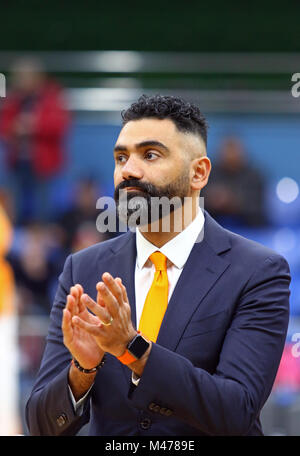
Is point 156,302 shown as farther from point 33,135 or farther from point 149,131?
point 33,135

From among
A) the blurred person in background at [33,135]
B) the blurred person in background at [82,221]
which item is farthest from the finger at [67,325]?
the blurred person in background at [33,135]

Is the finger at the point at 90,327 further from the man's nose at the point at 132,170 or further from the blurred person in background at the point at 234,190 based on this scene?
the blurred person in background at the point at 234,190

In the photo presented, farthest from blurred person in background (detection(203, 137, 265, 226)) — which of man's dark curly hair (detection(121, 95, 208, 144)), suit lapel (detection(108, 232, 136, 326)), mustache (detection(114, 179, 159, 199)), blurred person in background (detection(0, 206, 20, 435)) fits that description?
mustache (detection(114, 179, 159, 199))

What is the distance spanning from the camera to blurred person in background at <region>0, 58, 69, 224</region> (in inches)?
243

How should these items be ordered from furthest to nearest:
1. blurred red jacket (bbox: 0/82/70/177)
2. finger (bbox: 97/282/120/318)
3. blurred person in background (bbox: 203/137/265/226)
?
blurred red jacket (bbox: 0/82/70/177) < blurred person in background (bbox: 203/137/265/226) < finger (bbox: 97/282/120/318)

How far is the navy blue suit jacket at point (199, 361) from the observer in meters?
1.90

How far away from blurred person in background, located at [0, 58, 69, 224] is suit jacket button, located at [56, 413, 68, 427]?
4372 mm

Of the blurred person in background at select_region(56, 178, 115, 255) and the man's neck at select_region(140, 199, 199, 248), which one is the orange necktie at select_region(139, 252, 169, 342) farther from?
the blurred person in background at select_region(56, 178, 115, 255)

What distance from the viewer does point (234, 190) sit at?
19.9ft

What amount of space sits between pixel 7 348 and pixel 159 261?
9.43 feet

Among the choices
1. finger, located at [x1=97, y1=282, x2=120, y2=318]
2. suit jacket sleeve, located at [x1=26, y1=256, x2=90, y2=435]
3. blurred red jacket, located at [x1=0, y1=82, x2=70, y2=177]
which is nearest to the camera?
finger, located at [x1=97, y1=282, x2=120, y2=318]
